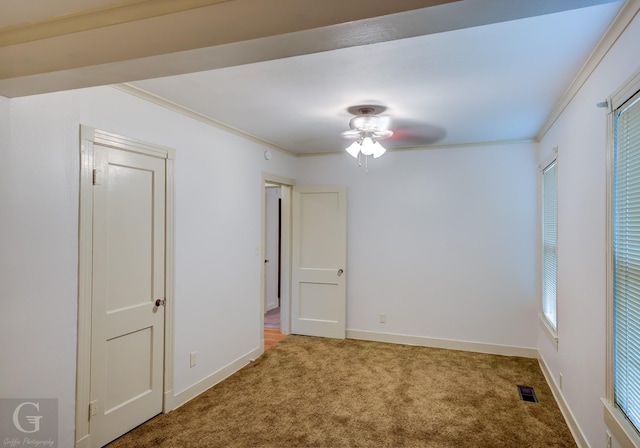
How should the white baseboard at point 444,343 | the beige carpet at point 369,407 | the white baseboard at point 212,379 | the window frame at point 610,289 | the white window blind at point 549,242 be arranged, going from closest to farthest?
the window frame at point 610,289 → the beige carpet at point 369,407 → the white baseboard at point 212,379 → the white window blind at point 549,242 → the white baseboard at point 444,343

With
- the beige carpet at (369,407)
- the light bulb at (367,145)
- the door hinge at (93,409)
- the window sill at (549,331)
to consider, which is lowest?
the beige carpet at (369,407)

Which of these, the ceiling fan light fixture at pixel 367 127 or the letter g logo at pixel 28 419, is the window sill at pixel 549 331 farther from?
the letter g logo at pixel 28 419

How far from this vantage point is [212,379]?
349 centimetres

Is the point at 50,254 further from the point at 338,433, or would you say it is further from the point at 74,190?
the point at 338,433

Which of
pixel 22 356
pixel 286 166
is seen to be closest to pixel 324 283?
pixel 286 166

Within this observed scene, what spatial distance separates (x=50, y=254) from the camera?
2.12m

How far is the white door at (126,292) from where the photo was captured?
2426mm

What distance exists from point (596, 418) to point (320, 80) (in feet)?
9.08

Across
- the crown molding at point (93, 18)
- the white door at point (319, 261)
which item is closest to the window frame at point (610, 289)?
the crown molding at point (93, 18)

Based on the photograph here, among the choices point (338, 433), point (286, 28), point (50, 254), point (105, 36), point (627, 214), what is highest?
point (105, 36)

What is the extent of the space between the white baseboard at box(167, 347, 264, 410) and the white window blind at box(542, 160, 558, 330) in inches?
124

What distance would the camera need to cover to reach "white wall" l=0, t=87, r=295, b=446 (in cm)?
194

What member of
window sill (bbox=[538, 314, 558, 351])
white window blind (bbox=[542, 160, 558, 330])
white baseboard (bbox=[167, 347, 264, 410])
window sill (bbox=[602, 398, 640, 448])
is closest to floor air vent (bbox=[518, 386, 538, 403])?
window sill (bbox=[538, 314, 558, 351])

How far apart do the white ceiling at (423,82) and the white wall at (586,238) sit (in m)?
0.22
